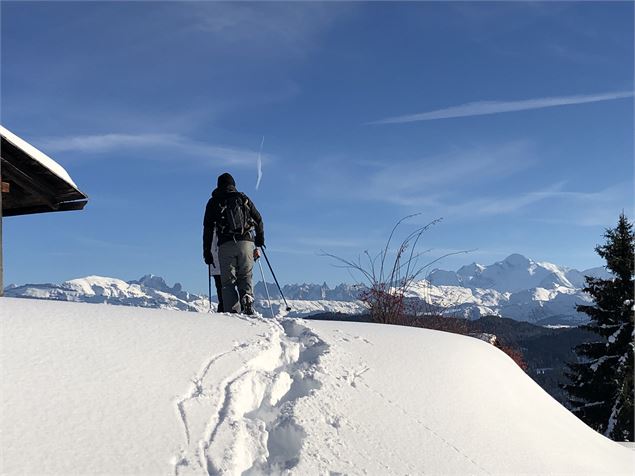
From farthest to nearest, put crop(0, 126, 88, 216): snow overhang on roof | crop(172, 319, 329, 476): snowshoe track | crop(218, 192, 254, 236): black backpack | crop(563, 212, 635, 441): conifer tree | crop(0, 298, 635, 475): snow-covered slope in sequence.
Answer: crop(563, 212, 635, 441): conifer tree → crop(0, 126, 88, 216): snow overhang on roof → crop(218, 192, 254, 236): black backpack → crop(172, 319, 329, 476): snowshoe track → crop(0, 298, 635, 475): snow-covered slope

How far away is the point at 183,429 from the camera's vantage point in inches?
129

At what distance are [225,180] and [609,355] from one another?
58.7 ft

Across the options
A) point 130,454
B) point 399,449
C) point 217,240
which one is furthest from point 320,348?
point 217,240

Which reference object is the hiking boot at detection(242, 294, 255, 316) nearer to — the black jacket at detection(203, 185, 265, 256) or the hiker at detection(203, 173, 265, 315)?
the hiker at detection(203, 173, 265, 315)

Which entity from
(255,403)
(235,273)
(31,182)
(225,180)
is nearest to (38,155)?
(31,182)

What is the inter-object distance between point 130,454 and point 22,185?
6.51 m

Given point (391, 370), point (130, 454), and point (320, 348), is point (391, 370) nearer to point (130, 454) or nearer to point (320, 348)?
point (320, 348)

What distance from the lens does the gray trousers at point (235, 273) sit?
277 inches

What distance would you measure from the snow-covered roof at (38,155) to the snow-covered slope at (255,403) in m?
3.38

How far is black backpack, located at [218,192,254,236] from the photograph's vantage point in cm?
702

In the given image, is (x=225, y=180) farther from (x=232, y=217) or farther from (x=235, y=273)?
(x=235, y=273)

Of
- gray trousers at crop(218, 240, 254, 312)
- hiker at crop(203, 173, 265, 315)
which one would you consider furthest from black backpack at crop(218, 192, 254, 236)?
gray trousers at crop(218, 240, 254, 312)

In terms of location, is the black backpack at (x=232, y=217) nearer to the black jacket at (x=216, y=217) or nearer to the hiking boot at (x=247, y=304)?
the black jacket at (x=216, y=217)

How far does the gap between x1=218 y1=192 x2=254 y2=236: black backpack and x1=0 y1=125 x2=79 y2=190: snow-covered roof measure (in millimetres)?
2739
